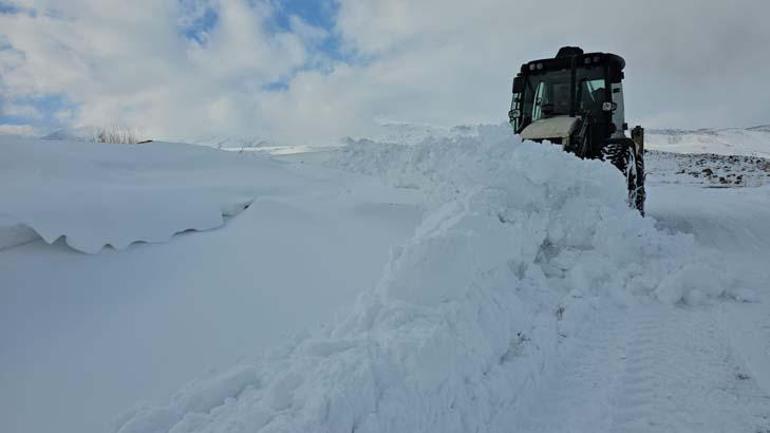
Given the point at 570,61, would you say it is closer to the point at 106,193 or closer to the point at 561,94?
the point at 561,94

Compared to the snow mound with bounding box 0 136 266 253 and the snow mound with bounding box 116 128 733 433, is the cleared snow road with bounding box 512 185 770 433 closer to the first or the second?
the snow mound with bounding box 116 128 733 433

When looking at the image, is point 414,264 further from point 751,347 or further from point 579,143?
point 579,143

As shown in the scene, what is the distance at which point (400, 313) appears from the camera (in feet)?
8.08

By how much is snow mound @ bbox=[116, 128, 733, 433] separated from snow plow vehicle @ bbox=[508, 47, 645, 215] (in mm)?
1192

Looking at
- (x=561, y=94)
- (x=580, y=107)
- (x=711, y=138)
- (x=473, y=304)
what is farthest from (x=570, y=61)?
(x=711, y=138)

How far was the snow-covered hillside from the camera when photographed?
2.06 m

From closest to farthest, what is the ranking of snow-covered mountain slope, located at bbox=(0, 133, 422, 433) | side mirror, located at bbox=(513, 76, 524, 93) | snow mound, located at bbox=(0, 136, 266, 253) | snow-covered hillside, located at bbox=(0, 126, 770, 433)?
snow-covered hillside, located at bbox=(0, 126, 770, 433) < snow-covered mountain slope, located at bbox=(0, 133, 422, 433) < snow mound, located at bbox=(0, 136, 266, 253) < side mirror, located at bbox=(513, 76, 524, 93)

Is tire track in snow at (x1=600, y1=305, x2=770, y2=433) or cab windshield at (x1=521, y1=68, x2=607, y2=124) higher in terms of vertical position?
cab windshield at (x1=521, y1=68, x2=607, y2=124)

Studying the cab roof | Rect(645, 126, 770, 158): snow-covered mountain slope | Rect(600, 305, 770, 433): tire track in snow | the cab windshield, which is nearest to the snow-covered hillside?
Rect(600, 305, 770, 433): tire track in snow

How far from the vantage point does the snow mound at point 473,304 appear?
1.87m

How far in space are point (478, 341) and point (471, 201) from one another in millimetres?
1768

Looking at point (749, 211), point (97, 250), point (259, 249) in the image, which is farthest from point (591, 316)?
point (749, 211)

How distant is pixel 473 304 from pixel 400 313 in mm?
486

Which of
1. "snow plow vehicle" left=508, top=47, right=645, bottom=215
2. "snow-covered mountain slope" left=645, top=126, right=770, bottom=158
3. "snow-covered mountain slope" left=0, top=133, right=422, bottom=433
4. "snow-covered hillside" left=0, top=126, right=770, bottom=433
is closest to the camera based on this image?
"snow-covered hillside" left=0, top=126, right=770, bottom=433
